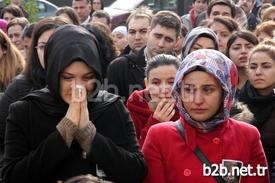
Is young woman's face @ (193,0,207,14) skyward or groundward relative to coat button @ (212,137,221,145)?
groundward

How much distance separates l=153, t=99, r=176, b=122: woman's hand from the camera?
4457mm

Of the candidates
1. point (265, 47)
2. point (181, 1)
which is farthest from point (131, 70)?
point (181, 1)

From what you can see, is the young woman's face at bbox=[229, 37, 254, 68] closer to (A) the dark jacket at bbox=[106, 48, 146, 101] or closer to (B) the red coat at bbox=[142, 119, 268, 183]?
(A) the dark jacket at bbox=[106, 48, 146, 101]

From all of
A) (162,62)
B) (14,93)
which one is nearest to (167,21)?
(162,62)

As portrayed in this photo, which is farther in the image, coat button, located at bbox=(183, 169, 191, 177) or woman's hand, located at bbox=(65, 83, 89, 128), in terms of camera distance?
coat button, located at bbox=(183, 169, 191, 177)

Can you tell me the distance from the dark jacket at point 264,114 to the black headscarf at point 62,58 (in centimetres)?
162

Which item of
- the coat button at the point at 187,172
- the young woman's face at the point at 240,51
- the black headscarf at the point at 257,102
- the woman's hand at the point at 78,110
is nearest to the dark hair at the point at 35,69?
the woman's hand at the point at 78,110

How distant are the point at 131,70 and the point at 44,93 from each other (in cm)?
261

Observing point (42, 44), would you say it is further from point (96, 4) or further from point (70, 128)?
point (96, 4)

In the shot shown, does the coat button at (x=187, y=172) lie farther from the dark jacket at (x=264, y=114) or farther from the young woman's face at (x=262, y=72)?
the young woman's face at (x=262, y=72)

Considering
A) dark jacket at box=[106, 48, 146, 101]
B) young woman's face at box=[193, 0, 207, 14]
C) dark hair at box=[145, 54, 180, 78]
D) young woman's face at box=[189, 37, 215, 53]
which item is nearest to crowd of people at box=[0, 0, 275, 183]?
dark hair at box=[145, 54, 180, 78]

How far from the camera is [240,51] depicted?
631 cm

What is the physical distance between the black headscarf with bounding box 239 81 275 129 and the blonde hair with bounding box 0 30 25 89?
2.07 m

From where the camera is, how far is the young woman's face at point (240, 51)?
626 centimetres
